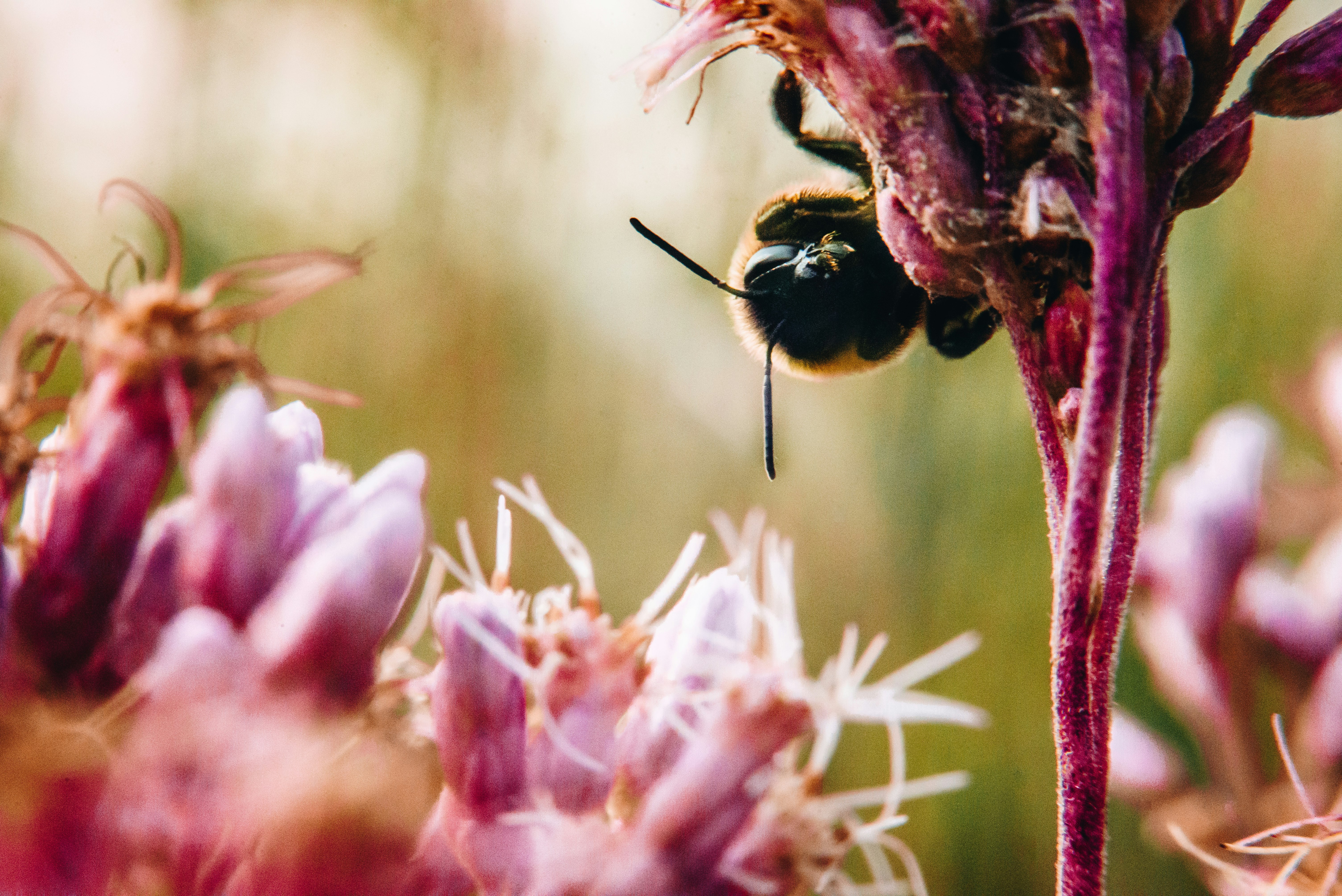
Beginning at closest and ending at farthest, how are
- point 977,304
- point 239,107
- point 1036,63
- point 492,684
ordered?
point 1036,63, point 492,684, point 977,304, point 239,107

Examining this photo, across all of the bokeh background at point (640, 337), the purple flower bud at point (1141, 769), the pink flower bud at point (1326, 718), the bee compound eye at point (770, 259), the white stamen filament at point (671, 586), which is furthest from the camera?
the bokeh background at point (640, 337)

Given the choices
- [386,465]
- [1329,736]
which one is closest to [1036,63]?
[386,465]

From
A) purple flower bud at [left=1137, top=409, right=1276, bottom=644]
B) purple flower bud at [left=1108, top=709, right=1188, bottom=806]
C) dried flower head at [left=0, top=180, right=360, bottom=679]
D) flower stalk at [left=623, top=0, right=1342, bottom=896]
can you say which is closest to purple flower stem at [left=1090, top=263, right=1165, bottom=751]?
flower stalk at [left=623, top=0, right=1342, bottom=896]

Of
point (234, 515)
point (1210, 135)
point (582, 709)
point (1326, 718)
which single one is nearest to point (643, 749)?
point (582, 709)

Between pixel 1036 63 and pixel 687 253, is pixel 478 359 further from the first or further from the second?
pixel 1036 63

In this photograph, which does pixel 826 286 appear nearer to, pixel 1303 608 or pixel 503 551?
pixel 503 551

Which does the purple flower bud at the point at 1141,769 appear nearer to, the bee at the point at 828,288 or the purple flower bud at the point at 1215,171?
the bee at the point at 828,288

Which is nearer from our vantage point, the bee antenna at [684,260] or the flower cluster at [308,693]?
the flower cluster at [308,693]

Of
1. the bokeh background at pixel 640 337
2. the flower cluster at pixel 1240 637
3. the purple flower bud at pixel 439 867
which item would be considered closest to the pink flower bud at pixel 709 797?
the purple flower bud at pixel 439 867
